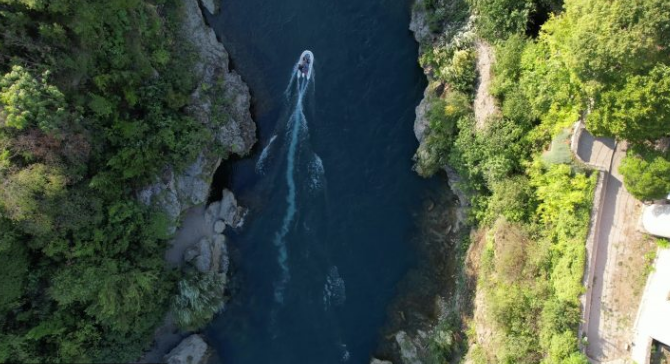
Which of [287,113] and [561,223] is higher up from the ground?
[287,113]

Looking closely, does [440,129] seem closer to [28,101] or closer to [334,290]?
[334,290]

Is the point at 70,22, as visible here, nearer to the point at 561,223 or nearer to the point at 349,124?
the point at 349,124

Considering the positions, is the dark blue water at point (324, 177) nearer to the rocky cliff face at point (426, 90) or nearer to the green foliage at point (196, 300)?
the rocky cliff face at point (426, 90)

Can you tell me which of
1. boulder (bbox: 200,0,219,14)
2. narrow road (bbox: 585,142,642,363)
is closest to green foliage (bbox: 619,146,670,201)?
narrow road (bbox: 585,142,642,363)

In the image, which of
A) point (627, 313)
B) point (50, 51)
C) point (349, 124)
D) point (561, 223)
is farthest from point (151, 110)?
point (627, 313)

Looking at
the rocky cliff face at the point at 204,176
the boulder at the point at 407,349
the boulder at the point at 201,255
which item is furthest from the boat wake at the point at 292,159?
the boulder at the point at 407,349

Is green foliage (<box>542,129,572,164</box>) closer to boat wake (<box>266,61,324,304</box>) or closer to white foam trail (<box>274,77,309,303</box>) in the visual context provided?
boat wake (<box>266,61,324,304</box>)

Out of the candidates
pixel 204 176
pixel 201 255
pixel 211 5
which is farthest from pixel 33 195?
pixel 211 5
